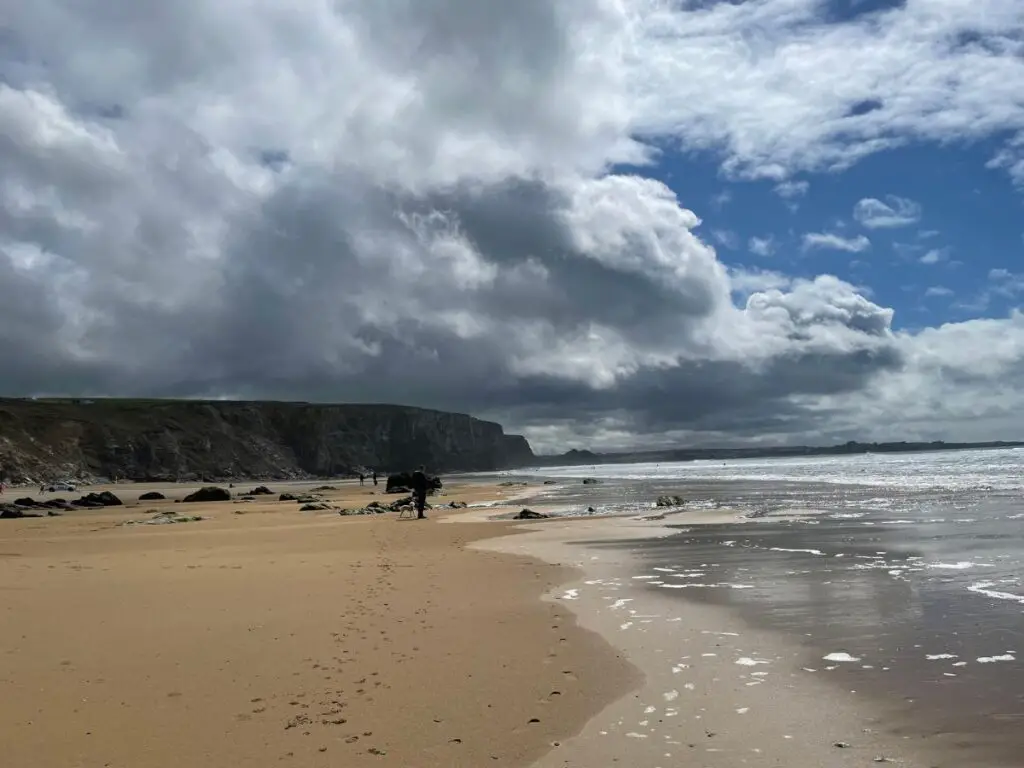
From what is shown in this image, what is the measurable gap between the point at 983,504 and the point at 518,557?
834 inches

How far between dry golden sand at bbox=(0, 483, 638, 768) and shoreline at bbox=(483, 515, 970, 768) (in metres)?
0.35

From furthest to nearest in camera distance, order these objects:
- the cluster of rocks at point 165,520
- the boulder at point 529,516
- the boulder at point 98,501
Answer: the boulder at point 98,501 < the boulder at point 529,516 < the cluster of rocks at point 165,520

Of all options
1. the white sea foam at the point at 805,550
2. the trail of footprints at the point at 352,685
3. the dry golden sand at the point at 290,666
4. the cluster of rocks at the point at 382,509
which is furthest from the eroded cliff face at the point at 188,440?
the trail of footprints at the point at 352,685

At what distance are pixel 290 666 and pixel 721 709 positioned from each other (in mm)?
4683

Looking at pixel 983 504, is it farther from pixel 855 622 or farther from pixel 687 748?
pixel 687 748

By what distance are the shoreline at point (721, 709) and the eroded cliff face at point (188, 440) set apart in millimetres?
Result: 104629

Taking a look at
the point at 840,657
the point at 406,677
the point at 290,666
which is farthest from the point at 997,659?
the point at 290,666

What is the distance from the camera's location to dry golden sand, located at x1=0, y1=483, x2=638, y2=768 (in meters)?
6.28

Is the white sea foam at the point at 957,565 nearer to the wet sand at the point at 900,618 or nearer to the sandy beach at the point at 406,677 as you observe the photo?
the wet sand at the point at 900,618

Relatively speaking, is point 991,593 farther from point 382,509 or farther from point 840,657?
point 382,509

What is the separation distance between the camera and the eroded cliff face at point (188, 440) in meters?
110

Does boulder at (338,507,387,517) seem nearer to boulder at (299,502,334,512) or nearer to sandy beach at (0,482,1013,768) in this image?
boulder at (299,502,334,512)

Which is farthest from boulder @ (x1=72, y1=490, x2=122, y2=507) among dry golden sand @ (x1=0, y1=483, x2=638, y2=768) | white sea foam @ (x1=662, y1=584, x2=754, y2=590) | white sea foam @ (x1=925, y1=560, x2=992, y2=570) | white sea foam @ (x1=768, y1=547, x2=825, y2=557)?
white sea foam @ (x1=925, y1=560, x2=992, y2=570)

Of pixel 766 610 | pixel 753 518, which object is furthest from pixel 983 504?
pixel 766 610
